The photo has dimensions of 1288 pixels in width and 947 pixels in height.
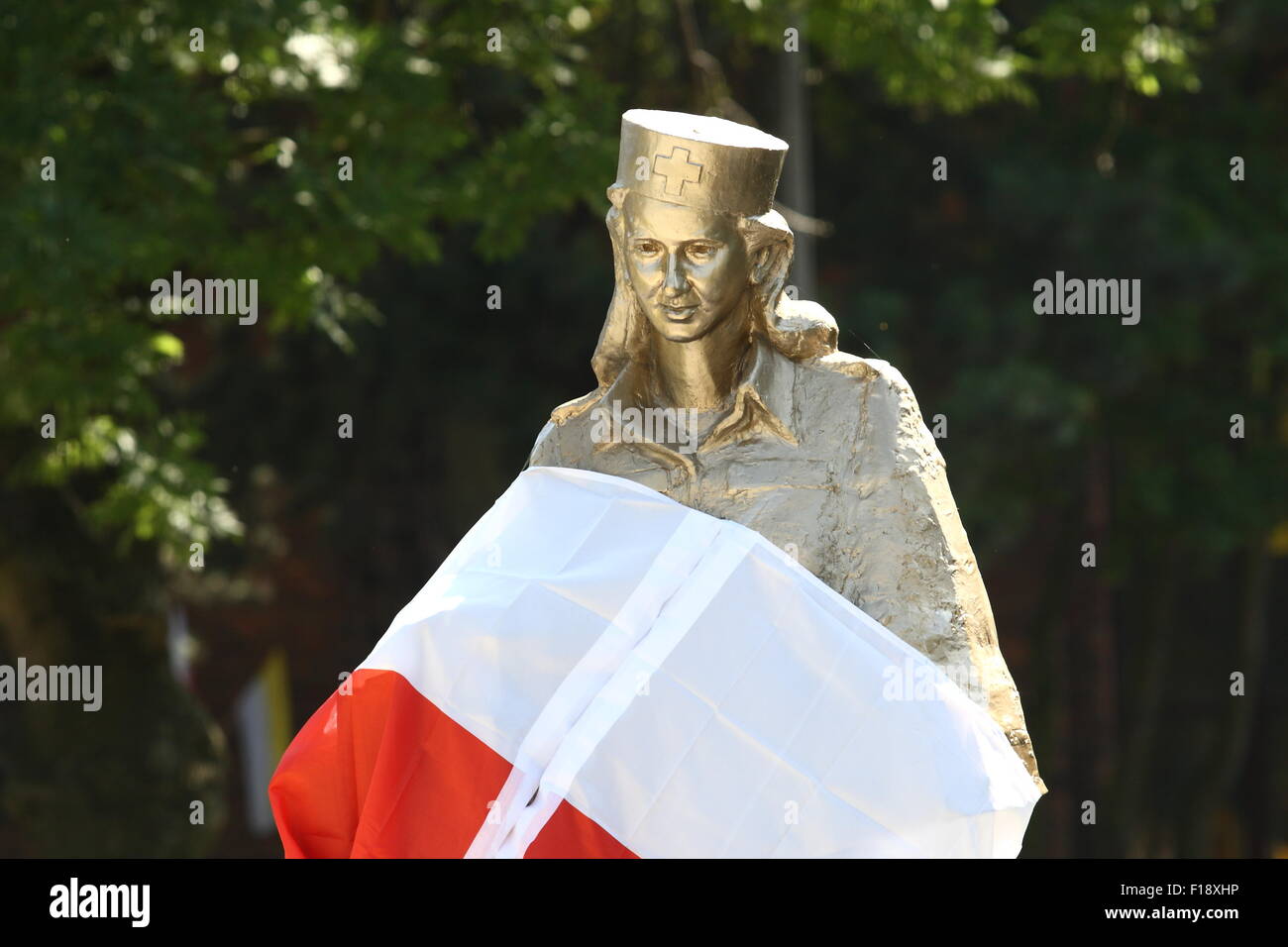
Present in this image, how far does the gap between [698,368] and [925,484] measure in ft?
1.75

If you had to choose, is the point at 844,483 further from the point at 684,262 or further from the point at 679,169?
the point at 679,169

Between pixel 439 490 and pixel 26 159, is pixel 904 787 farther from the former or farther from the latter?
pixel 439 490

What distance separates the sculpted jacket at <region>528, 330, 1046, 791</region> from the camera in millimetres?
4270

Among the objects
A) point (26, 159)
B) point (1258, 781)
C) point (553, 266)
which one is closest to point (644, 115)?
point (26, 159)

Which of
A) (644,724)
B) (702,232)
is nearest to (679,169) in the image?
(702,232)

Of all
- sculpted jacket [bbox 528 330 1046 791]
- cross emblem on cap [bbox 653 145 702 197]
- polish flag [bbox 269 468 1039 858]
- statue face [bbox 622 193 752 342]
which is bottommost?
polish flag [bbox 269 468 1039 858]

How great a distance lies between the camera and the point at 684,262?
4402 millimetres

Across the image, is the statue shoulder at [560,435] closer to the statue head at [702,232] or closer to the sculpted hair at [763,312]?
the sculpted hair at [763,312]

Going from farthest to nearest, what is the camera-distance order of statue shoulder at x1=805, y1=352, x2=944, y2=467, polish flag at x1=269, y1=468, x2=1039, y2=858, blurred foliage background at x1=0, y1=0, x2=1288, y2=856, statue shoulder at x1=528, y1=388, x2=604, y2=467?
blurred foliage background at x1=0, y1=0, x2=1288, y2=856 < statue shoulder at x1=528, y1=388, x2=604, y2=467 < statue shoulder at x1=805, y1=352, x2=944, y2=467 < polish flag at x1=269, y1=468, x2=1039, y2=858

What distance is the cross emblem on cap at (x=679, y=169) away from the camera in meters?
4.34

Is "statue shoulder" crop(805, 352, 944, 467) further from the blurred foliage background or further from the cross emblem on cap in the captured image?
the blurred foliage background

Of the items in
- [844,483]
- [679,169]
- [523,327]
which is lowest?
[844,483]

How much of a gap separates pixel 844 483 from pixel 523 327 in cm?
915

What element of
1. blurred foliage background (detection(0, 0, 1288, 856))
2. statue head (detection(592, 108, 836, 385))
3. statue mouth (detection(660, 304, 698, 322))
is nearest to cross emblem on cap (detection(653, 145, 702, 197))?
statue head (detection(592, 108, 836, 385))
